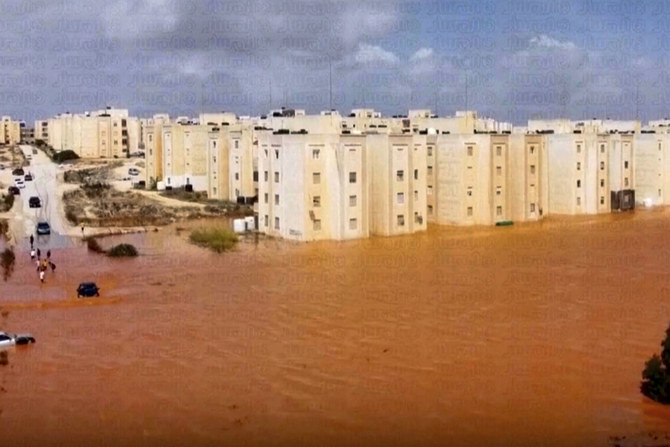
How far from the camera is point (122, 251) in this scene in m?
31.8

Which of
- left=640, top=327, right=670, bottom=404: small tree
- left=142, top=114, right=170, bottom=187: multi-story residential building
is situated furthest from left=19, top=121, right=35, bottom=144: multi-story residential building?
left=640, top=327, right=670, bottom=404: small tree

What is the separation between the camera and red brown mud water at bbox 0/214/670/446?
13734 millimetres

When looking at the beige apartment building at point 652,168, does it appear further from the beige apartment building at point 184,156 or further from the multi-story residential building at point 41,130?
the multi-story residential building at point 41,130

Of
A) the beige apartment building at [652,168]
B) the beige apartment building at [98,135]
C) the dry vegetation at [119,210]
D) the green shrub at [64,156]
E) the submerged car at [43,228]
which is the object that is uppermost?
the beige apartment building at [98,135]

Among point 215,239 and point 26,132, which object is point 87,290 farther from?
point 26,132

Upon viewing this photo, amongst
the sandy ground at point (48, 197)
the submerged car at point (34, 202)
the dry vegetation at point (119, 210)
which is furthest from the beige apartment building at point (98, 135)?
the submerged car at point (34, 202)

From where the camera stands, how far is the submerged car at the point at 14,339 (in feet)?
60.7

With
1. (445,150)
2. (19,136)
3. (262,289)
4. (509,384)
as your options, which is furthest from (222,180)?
(19,136)

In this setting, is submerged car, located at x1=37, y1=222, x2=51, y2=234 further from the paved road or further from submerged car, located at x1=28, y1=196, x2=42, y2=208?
submerged car, located at x1=28, y1=196, x2=42, y2=208

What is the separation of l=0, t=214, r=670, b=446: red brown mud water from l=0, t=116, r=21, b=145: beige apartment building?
10290 centimetres

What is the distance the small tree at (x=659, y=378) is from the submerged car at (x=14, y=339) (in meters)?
12.3

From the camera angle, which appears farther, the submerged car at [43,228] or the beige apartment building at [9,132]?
the beige apartment building at [9,132]

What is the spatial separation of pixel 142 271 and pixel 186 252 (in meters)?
4.36

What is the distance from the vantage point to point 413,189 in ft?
128
